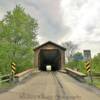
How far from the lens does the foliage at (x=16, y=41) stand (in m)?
47.6

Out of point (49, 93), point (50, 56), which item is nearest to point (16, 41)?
point (50, 56)

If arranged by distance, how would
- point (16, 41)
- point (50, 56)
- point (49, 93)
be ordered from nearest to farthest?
point (49, 93)
point (16, 41)
point (50, 56)

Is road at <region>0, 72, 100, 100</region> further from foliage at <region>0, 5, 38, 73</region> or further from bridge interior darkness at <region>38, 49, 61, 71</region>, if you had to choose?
bridge interior darkness at <region>38, 49, 61, 71</region>

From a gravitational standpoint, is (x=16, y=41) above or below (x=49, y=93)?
above

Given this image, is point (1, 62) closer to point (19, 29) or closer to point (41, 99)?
point (19, 29)

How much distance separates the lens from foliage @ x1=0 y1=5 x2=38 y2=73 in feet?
156

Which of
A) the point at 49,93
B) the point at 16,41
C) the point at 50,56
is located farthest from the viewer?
the point at 50,56

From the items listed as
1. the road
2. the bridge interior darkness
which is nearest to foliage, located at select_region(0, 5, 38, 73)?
the bridge interior darkness

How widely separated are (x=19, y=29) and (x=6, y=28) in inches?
89.6

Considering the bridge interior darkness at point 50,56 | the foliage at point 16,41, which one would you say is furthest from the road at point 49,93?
the bridge interior darkness at point 50,56

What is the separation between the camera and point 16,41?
50.8 metres

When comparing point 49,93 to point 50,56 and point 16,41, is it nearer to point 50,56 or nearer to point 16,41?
point 16,41

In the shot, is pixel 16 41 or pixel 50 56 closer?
pixel 16 41

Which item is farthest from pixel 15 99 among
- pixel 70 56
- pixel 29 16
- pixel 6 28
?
pixel 70 56
